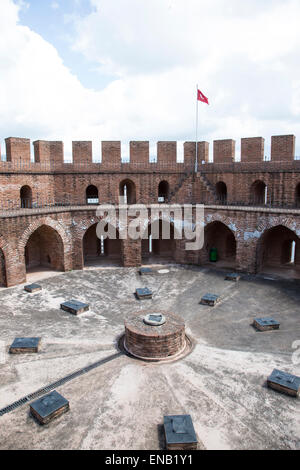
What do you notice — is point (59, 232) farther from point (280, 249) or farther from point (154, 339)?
point (280, 249)

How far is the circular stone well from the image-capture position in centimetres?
752

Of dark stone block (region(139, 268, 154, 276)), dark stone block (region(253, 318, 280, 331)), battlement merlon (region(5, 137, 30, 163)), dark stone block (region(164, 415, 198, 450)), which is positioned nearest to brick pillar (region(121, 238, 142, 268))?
dark stone block (region(139, 268, 154, 276))

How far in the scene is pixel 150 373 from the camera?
6.89 metres

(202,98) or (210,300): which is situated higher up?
(202,98)

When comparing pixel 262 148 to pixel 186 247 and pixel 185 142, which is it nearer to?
pixel 185 142

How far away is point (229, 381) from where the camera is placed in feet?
21.7

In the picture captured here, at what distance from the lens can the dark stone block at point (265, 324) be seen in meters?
8.80

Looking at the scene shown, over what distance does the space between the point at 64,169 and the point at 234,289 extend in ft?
34.2

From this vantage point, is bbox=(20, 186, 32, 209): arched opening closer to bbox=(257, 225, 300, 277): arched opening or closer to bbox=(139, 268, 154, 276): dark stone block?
bbox=(139, 268, 154, 276): dark stone block

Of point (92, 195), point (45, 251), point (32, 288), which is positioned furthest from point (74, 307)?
point (92, 195)

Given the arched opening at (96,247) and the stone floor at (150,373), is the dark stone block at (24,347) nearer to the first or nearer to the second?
the stone floor at (150,373)

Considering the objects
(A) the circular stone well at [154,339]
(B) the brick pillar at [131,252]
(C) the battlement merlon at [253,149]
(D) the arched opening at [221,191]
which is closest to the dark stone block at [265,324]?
(A) the circular stone well at [154,339]

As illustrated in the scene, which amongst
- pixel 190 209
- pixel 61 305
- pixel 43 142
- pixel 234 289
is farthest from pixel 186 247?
pixel 43 142

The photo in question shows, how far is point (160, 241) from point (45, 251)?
20.9 ft
